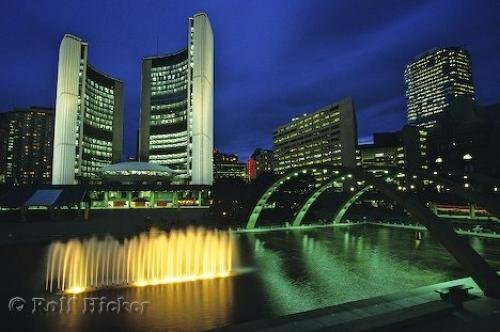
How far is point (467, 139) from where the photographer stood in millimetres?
99125

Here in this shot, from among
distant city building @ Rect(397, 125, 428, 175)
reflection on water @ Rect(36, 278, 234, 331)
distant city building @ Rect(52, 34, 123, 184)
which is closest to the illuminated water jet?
reflection on water @ Rect(36, 278, 234, 331)

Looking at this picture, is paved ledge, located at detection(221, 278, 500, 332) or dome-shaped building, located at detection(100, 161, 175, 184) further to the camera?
dome-shaped building, located at detection(100, 161, 175, 184)

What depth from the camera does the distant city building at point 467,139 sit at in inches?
3688

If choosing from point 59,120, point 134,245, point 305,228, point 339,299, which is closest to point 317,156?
point 59,120

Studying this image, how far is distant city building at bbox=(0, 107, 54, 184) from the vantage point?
182125mm

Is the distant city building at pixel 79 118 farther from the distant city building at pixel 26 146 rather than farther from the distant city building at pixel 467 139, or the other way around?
the distant city building at pixel 467 139

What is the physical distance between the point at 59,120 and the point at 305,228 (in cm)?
9277

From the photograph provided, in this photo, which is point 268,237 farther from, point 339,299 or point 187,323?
point 187,323

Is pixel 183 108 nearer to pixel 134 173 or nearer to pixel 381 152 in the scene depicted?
pixel 134 173

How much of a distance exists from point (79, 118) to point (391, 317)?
121268 millimetres

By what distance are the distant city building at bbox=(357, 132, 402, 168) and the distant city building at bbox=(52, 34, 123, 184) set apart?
118 m

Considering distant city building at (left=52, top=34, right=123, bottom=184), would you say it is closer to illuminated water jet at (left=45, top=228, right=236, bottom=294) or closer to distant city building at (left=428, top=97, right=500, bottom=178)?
illuminated water jet at (left=45, top=228, right=236, bottom=294)

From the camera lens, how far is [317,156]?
178000 millimetres

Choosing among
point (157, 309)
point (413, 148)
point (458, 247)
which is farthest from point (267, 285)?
point (413, 148)
